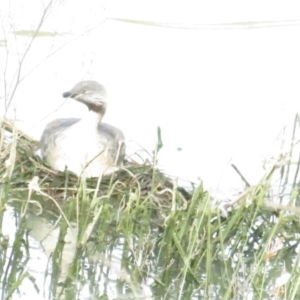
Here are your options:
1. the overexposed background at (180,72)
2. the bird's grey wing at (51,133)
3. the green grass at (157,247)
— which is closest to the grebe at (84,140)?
the bird's grey wing at (51,133)

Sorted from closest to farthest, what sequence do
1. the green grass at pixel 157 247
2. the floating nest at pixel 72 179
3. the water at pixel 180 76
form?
the green grass at pixel 157 247
the floating nest at pixel 72 179
the water at pixel 180 76

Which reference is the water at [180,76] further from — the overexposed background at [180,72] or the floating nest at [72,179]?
the floating nest at [72,179]

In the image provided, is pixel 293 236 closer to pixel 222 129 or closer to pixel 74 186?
pixel 74 186

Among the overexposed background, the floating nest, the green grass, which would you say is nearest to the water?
the overexposed background

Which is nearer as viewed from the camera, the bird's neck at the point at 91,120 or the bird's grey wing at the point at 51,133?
the bird's grey wing at the point at 51,133

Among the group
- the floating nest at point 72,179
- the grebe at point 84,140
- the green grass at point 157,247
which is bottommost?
the green grass at point 157,247

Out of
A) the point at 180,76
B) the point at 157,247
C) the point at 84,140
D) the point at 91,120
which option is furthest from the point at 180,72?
the point at 157,247

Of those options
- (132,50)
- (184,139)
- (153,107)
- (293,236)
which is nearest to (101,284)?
(293,236)

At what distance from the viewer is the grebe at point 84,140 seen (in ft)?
22.5

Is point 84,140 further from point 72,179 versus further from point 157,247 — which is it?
point 157,247

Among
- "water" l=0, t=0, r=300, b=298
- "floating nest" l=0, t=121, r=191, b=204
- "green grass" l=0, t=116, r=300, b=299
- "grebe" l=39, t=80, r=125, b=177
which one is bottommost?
"green grass" l=0, t=116, r=300, b=299

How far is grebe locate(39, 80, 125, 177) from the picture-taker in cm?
686

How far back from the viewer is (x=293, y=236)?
5.67 m

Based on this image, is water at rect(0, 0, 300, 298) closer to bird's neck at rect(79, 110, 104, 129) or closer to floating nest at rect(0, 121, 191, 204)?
bird's neck at rect(79, 110, 104, 129)
